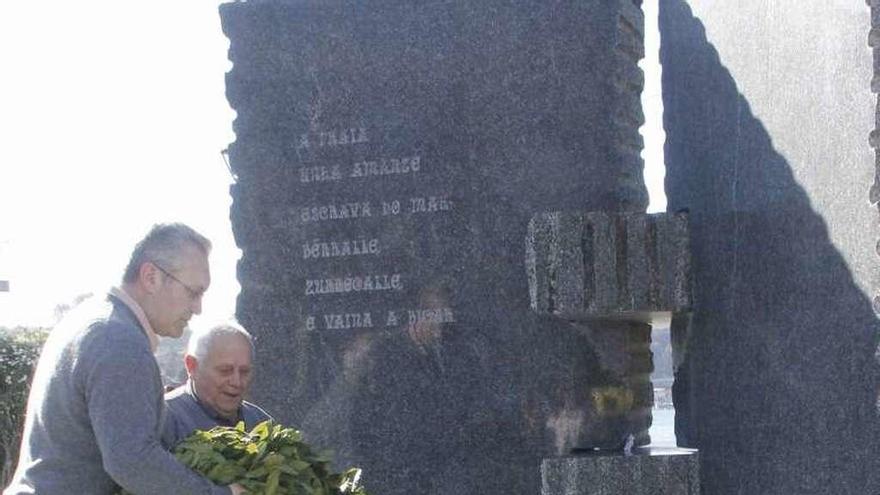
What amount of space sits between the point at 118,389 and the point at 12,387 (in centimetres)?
943

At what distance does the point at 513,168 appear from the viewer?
5895 millimetres

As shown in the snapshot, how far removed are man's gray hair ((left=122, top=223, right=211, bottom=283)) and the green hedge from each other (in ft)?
28.0

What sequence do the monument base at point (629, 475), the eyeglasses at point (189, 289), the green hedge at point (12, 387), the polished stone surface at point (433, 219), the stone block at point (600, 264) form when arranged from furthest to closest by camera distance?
1. the green hedge at point (12, 387)
2. the polished stone surface at point (433, 219)
3. the stone block at point (600, 264)
4. the monument base at point (629, 475)
5. the eyeglasses at point (189, 289)

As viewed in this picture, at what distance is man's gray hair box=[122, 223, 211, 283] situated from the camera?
3439mm

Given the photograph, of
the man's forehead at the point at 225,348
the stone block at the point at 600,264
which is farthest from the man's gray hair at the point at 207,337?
the stone block at the point at 600,264

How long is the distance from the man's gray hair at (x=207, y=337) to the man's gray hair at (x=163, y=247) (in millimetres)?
985

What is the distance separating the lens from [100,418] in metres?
3.17

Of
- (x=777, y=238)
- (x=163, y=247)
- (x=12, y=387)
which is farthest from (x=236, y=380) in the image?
(x=12, y=387)

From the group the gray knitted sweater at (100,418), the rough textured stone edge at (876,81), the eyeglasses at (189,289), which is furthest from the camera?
the rough textured stone edge at (876,81)

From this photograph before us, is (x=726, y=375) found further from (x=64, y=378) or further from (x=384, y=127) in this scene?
(x=64, y=378)

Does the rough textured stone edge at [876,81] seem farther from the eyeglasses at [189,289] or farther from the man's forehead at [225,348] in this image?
the man's forehead at [225,348]

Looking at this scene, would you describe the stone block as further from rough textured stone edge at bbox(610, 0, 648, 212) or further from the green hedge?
the green hedge

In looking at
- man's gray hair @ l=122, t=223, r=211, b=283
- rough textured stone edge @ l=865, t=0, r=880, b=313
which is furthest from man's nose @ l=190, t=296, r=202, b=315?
rough textured stone edge @ l=865, t=0, r=880, b=313

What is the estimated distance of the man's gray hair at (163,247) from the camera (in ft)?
11.3
